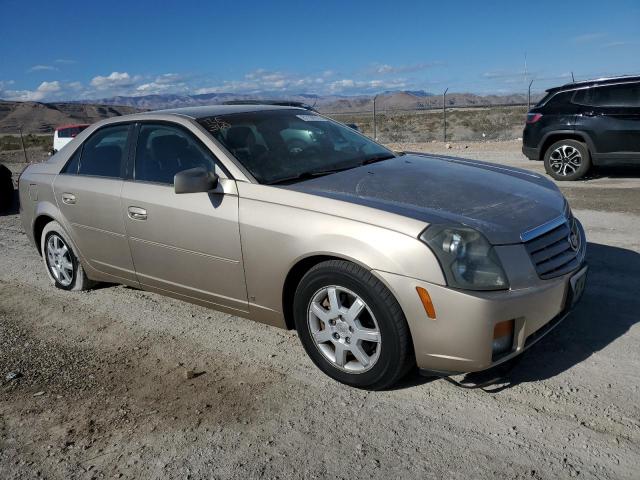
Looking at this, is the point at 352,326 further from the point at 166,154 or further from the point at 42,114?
the point at 42,114

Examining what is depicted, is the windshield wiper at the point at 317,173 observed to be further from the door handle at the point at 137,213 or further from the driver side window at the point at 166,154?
the door handle at the point at 137,213

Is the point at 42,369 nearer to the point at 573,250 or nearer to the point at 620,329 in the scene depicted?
the point at 573,250

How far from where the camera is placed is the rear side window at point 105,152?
15.3 feet

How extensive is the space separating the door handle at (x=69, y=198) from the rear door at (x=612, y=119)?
839 cm

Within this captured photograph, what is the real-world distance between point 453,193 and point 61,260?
3838mm

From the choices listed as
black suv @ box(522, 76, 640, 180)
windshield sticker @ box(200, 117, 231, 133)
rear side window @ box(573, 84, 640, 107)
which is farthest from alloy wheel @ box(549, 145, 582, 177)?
windshield sticker @ box(200, 117, 231, 133)

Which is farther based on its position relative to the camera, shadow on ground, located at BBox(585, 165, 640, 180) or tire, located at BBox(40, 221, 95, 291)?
shadow on ground, located at BBox(585, 165, 640, 180)

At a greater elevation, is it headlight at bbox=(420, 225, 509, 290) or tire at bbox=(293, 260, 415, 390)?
headlight at bbox=(420, 225, 509, 290)

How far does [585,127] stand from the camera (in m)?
9.83

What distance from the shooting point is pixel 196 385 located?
3576mm

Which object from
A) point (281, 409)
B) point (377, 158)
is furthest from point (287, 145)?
point (281, 409)

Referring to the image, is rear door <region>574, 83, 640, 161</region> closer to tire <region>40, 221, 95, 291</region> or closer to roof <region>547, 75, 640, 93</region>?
roof <region>547, 75, 640, 93</region>

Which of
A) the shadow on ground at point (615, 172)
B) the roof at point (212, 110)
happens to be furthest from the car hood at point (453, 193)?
the shadow on ground at point (615, 172)

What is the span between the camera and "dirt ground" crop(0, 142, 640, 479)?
2.71 metres
